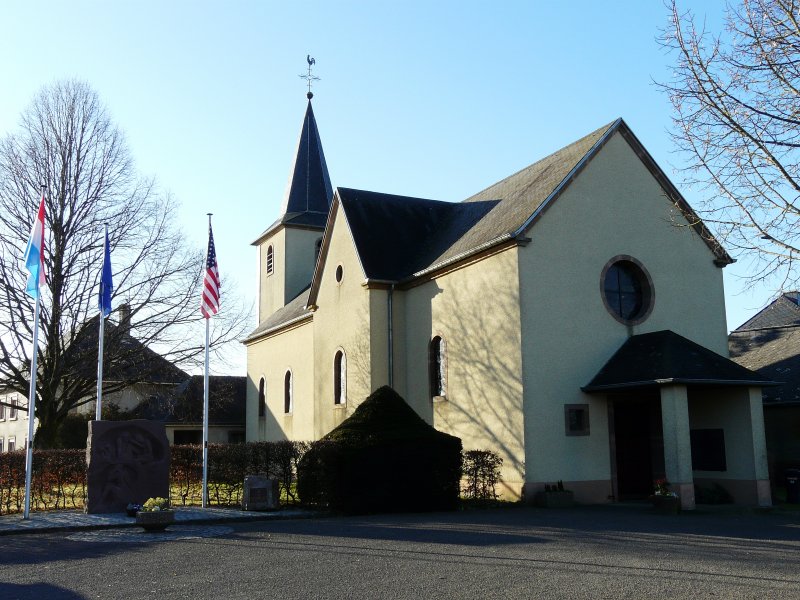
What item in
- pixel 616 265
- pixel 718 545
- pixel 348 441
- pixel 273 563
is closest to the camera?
pixel 273 563

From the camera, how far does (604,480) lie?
20.2 meters

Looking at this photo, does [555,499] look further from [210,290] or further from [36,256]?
[36,256]

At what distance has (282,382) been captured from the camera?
115 feet

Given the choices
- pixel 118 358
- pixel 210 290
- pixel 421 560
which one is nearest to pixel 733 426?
pixel 421 560

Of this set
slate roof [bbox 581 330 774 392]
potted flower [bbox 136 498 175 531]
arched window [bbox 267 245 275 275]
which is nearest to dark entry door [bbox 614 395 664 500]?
slate roof [bbox 581 330 774 392]

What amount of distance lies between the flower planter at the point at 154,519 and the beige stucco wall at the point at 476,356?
865 cm

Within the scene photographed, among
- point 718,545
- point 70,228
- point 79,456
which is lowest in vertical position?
point 718,545

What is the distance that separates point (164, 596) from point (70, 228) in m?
20.7

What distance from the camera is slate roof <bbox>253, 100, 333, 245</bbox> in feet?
128

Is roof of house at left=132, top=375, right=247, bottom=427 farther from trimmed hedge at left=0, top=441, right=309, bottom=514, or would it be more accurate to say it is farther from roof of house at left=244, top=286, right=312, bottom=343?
trimmed hedge at left=0, top=441, right=309, bottom=514

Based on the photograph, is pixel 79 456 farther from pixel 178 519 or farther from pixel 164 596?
pixel 164 596

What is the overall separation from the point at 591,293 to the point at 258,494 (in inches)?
393

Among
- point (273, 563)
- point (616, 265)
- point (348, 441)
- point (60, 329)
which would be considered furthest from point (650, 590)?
point (60, 329)

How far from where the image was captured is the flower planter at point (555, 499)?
18938mm
